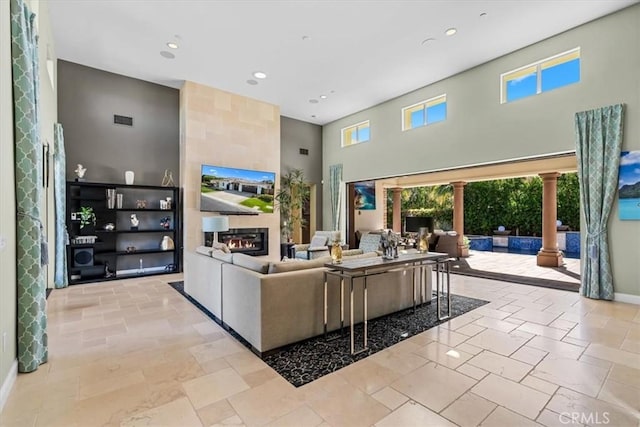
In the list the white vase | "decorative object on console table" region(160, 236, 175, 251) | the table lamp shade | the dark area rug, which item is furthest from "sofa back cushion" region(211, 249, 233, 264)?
the white vase

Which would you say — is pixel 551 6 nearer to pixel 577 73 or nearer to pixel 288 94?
pixel 577 73

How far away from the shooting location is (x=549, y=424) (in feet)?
6.15

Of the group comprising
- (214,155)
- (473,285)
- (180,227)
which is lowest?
(473,285)

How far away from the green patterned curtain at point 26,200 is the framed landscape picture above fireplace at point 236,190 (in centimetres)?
430

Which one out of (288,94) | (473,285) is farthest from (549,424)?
(288,94)

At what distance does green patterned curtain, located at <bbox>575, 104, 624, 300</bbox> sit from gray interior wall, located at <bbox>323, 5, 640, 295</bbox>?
0.13m

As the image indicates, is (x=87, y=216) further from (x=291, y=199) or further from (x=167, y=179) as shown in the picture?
(x=291, y=199)

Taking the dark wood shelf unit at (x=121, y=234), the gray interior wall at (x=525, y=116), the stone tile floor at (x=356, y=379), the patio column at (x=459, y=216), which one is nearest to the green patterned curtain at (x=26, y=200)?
the stone tile floor at (x=356, y=379)

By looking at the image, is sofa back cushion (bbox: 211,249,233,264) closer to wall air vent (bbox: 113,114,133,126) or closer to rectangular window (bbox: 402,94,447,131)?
wall air vent (bbox: 113,114,133,126)

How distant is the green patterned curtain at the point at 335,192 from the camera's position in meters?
9.23

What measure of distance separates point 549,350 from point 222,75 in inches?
273

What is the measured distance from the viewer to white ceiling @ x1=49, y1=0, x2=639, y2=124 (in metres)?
4.32
